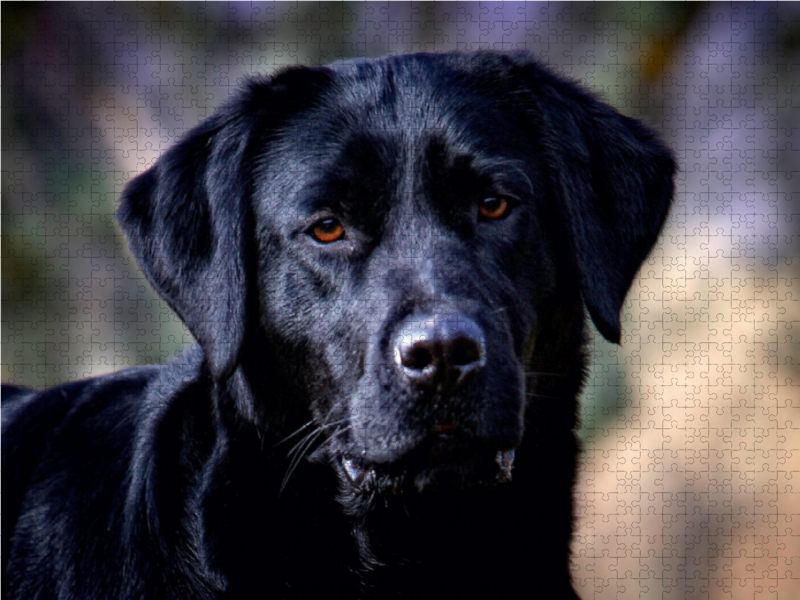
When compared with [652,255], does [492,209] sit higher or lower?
higher

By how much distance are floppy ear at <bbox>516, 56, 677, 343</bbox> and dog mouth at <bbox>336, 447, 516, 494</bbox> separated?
584 mm

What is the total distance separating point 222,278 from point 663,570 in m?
5.18

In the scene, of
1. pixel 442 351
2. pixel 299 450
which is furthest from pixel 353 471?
pixel 442 351

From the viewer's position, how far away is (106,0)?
10273mm

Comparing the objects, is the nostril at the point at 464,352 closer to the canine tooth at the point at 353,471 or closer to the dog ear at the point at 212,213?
the canine tooth at the point at 353,471

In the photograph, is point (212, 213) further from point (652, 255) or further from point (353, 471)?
point (652, 255)

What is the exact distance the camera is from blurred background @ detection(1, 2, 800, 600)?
713 centimetres

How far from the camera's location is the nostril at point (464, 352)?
2.53 meters

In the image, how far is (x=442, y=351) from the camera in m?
2.53

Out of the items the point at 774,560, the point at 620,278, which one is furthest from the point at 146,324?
the point at 620,278

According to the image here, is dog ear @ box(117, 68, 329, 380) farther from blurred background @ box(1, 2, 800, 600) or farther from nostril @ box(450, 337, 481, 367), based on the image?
blurred background @ box(1, 2, 800, 600)

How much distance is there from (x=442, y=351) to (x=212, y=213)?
3.34 feet

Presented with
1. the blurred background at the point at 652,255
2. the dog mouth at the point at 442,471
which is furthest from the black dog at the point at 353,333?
the blurred background at the point at 652,255

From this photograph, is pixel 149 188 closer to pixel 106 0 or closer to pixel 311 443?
pixel 311 443
